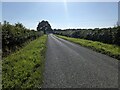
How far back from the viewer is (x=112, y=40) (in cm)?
3234

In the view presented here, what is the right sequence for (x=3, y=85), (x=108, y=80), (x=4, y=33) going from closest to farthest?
(x=3, y=85)
(x=108, y=80)
(x=4, y=33)

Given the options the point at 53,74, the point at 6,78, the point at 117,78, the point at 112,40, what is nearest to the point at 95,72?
the point at 117,78

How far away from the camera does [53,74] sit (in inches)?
415

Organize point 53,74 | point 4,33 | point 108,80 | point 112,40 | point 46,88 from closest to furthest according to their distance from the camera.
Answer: point 46,88, point 108,80, point 53,74, point 4,33, point 112,40

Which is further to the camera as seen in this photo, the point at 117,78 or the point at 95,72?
the point at 95,72

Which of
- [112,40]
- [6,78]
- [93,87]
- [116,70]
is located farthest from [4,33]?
[112,40]

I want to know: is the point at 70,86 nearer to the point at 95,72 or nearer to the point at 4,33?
the point at 95,72

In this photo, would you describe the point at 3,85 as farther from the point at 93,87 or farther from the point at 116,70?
the point at 116,70

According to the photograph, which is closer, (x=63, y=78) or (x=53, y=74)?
(x=63, y=78)

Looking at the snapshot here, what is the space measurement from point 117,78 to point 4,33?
508 inches

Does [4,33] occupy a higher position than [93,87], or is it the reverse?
[4,33]

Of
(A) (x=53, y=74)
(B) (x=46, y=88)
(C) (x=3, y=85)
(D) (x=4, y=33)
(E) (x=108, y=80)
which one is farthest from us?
(D) (x=4, y=33)

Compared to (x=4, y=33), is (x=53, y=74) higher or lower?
lower

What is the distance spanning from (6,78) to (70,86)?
3.32 metres
